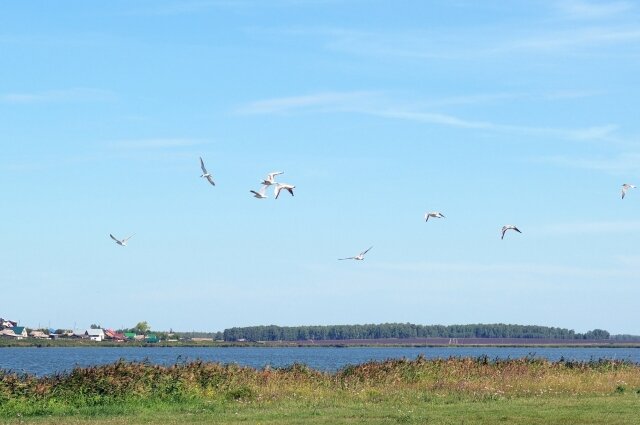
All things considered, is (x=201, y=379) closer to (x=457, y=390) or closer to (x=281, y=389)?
(x=281, y=389)

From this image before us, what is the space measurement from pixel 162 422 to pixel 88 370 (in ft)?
24.4

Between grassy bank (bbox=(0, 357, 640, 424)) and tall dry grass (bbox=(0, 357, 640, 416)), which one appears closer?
grassy bank (bbox=(0, 357, 640, 424))

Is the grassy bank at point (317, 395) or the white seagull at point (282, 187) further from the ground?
the white seagull at point (282, 187)

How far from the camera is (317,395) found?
35250 millimetres

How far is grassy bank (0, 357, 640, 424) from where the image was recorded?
95.7ft

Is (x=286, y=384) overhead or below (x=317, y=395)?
overhead

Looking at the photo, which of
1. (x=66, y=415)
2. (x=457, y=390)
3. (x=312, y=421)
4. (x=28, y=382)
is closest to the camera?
(x=312, y=421)

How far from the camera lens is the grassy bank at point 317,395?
29.2m

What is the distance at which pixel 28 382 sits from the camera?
3381 centimetres

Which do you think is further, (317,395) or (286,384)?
(286,384)

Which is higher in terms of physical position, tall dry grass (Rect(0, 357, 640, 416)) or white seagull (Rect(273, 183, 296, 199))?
white seagull (Rect(273, 183, 296, 199))

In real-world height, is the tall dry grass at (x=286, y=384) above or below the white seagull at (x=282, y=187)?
below

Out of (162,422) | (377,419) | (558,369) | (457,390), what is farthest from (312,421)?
(558,369)

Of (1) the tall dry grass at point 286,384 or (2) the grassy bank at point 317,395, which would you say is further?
(1) the tall dry grass at point 286,384
